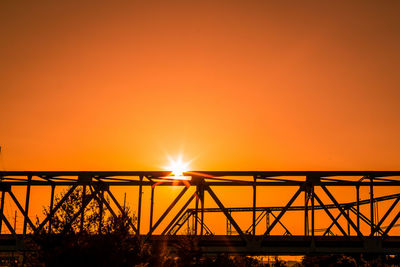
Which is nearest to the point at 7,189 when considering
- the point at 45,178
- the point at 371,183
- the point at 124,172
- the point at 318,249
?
the point at 45,178

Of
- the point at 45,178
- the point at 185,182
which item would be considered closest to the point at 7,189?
the point at 45,178

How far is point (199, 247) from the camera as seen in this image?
5409 centimetres

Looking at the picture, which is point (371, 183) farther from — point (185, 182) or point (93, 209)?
point (93, 209)

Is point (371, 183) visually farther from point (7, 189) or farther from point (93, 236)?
point (7, 189)

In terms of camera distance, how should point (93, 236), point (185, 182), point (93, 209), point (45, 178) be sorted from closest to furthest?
point (93, 236), point (93, 209), point (185, 182), point (45, 178)

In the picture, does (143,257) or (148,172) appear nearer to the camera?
(143,257)

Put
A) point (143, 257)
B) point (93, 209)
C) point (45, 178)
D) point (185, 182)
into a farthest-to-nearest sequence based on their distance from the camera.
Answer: point (45, 178)
point (185, 182)
point (93, 209)
point (143, 257)

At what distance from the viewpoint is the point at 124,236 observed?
148 ft

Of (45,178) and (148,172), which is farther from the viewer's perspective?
(45,178)

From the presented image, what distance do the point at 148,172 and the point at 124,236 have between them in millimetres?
9433

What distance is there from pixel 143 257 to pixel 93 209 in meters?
6.39

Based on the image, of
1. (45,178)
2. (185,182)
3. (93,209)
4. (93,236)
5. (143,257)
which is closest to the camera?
(93,236)

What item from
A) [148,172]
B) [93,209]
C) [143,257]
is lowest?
[143,257]

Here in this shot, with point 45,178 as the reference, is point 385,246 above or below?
below
